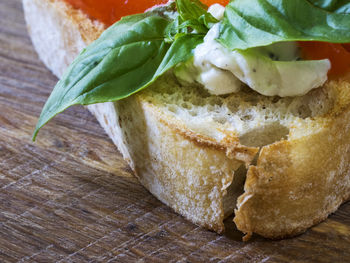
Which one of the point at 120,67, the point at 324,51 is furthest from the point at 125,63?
the point at 324,51

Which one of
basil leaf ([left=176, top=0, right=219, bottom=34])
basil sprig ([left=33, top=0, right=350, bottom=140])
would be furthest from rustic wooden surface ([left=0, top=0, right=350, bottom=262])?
basil leaf ([left=176, top=0, right=219, bottom=34])

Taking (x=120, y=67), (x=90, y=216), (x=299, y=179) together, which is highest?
(x=120, y=67)

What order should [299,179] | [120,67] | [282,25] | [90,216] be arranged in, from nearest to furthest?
[282,25] < [299,179] < [120,67] < [90,216]

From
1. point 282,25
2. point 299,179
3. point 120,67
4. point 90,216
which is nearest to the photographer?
point 282,25

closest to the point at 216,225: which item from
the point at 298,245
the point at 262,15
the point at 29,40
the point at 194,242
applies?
the point at 194,242

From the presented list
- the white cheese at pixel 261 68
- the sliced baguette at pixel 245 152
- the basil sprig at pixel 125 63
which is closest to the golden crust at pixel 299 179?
the sliced baguette at pixel 245 152

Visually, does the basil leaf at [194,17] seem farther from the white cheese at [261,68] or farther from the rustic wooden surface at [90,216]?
the rustic wooden surface at [90,216]

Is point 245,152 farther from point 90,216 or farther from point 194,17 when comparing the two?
point 90,216

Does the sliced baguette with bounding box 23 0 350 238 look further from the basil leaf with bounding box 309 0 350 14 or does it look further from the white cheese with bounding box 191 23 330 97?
the basil leaf with bounding box 309 0 350 14
